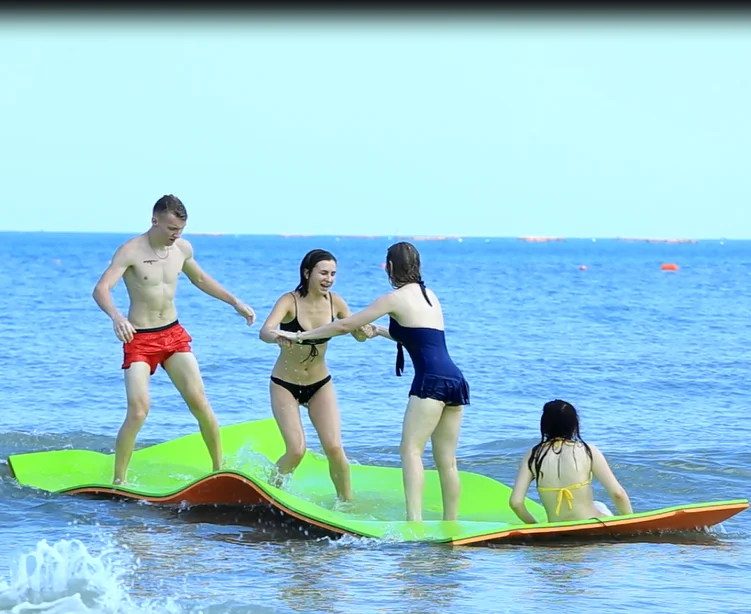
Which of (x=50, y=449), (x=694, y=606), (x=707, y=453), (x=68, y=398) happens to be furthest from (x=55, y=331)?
(x=694, y=606)

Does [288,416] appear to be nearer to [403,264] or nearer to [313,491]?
[313,491]

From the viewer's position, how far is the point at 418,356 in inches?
266

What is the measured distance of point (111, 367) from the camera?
17109mm

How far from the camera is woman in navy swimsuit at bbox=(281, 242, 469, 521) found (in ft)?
22.0

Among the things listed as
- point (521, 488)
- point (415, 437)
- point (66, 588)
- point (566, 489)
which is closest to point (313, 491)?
point (415, 437)

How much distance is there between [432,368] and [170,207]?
2.24 m

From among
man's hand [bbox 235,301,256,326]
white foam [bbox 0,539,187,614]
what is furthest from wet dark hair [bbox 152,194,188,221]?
white foam [bbox 0,539,187,614]

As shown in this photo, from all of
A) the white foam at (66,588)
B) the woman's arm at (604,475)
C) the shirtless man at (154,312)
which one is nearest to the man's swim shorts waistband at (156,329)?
the shirtless man at (154,312)

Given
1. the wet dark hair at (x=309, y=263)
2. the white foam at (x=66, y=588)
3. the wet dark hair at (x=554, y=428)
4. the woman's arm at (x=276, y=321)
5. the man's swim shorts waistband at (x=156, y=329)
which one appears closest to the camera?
the white foam at (x=66, y=588)

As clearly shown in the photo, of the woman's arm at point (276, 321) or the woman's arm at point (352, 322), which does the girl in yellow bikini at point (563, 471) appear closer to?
the woman's arm at point (352, 322)

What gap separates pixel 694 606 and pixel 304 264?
10.5 ft

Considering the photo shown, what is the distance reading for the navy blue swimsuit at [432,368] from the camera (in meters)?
6.68

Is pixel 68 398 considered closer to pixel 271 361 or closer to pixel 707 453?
pixel 271 361

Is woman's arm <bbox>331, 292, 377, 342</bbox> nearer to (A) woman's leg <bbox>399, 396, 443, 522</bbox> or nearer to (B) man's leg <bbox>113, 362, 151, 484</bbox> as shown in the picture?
(A) woman's leg <bbox>399, 396, 443, 522</bbox>
